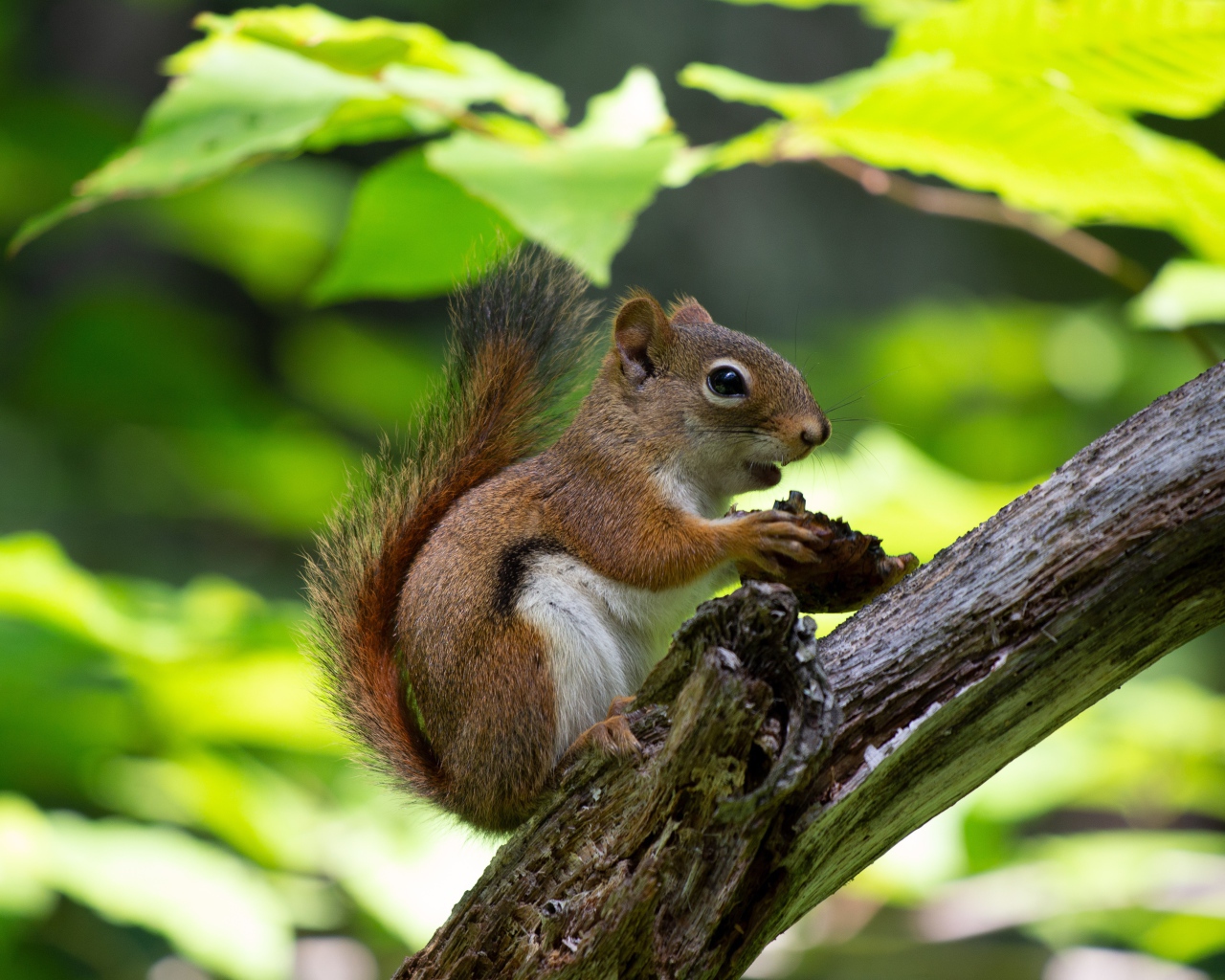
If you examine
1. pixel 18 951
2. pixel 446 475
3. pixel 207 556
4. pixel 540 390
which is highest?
pixel 207 556

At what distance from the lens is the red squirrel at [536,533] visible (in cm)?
159

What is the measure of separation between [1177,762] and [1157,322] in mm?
1330

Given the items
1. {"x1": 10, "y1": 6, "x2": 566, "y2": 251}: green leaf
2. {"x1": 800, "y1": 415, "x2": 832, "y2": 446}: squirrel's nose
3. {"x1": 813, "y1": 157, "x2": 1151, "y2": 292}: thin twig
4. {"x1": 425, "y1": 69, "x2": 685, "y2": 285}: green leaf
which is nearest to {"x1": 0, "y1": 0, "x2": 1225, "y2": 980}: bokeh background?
{"x1": 800, "y1": 415, "x2": 832, "y2": 446}: squirrel's nose

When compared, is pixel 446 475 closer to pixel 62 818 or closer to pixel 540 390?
pixel 540 390

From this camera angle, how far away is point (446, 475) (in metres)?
1.88

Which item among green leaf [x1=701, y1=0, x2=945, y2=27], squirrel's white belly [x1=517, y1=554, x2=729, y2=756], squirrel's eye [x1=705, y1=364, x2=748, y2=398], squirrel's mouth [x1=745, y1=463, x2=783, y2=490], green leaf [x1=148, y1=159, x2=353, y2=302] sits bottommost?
squirrel's white belly [x1=517, y1=554, x2=729, y2=756]

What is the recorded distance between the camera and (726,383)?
5.99 feet

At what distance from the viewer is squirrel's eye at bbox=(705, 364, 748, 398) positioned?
1817 mm

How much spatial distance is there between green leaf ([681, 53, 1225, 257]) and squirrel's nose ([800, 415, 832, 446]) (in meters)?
0.42

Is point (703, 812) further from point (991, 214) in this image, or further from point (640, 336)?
point (991, 214)

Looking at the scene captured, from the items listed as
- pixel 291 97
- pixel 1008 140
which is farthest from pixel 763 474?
pixel 291 97

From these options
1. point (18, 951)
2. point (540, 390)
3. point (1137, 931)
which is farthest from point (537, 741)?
point (18, 951)

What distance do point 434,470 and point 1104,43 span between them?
115 cm

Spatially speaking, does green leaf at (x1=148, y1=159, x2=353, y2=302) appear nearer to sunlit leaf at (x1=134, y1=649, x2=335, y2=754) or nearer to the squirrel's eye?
sunlit leaf at (x1=134, y1=649, x2=335, y2=754)
